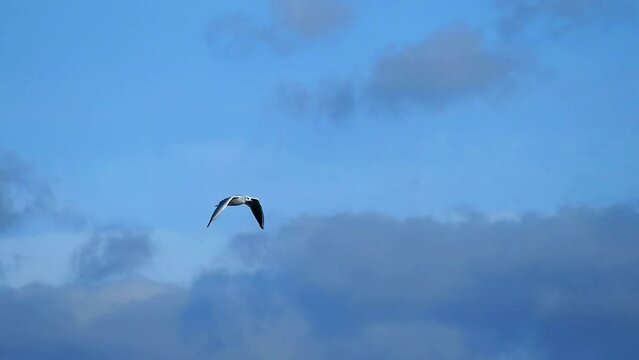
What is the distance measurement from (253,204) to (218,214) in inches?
307

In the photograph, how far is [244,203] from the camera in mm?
110125

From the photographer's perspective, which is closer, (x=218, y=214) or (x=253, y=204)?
(x=218, y=214)

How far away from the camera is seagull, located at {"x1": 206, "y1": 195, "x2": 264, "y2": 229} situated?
105m

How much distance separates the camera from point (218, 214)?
10444cm

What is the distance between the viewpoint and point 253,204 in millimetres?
111938

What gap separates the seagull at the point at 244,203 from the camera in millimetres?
105250
